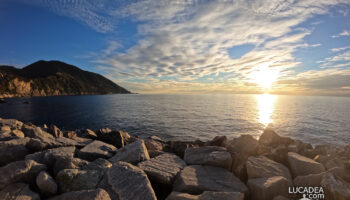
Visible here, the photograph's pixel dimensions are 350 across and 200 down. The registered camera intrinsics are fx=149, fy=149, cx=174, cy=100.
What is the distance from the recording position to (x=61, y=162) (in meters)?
5.47

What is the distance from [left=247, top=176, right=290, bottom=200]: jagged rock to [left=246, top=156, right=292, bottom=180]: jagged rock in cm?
60

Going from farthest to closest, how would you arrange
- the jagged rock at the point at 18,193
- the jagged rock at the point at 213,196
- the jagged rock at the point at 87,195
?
the jagged rock at the point at 18,193, the jagged rock at the point at 213,196, the jagged rock at the point at 87,195

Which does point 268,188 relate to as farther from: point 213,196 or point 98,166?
point 98,166

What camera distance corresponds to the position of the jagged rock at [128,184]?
13.8 feet

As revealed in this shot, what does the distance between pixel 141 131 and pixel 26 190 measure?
21849mm

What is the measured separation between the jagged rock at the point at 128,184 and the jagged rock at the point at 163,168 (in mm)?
693

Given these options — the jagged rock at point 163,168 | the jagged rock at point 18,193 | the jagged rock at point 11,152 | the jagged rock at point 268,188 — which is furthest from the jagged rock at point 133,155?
the jagged rock at point 268,188

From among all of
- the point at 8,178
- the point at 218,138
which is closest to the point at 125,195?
the point at 8,178

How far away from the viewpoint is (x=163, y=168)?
19.0ft

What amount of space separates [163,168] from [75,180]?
9.55 feet

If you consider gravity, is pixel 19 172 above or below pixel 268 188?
above

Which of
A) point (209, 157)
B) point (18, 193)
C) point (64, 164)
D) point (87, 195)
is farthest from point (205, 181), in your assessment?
point (18, 193)

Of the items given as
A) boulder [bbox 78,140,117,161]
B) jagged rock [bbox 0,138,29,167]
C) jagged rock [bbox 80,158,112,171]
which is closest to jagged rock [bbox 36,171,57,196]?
jagged rock [bbox 80,158,112,171]

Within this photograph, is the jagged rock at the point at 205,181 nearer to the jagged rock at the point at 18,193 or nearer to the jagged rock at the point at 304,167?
the jagged rock at the point at 304,167
